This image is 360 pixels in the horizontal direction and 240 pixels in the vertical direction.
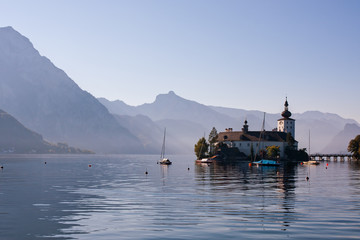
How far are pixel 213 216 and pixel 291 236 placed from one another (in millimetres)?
9698

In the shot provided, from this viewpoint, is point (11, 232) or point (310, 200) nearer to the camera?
point (11, 232)

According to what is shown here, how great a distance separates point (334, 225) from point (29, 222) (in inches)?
979

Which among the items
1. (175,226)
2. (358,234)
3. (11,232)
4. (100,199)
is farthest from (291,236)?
(100,199)

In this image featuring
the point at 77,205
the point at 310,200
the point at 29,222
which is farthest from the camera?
the point at 310,200

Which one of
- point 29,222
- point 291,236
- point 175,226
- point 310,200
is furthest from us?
point 310,200

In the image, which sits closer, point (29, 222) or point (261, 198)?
point (29, 222)

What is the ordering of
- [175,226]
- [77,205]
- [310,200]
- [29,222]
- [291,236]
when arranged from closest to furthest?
[291,236] → [175,226] → [29,222] → [77,205] → [310,200]

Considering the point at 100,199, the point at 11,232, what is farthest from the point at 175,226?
the point at 100,199

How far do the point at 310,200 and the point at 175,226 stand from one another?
2274cm

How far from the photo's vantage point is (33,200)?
53250 millimetres

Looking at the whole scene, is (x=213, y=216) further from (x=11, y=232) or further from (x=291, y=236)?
(x=11, y=232)

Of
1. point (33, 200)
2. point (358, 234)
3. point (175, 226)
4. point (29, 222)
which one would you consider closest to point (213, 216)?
point (175, 226)

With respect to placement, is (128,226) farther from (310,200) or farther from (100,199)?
(310,200)

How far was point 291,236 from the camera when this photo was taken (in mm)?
31969
